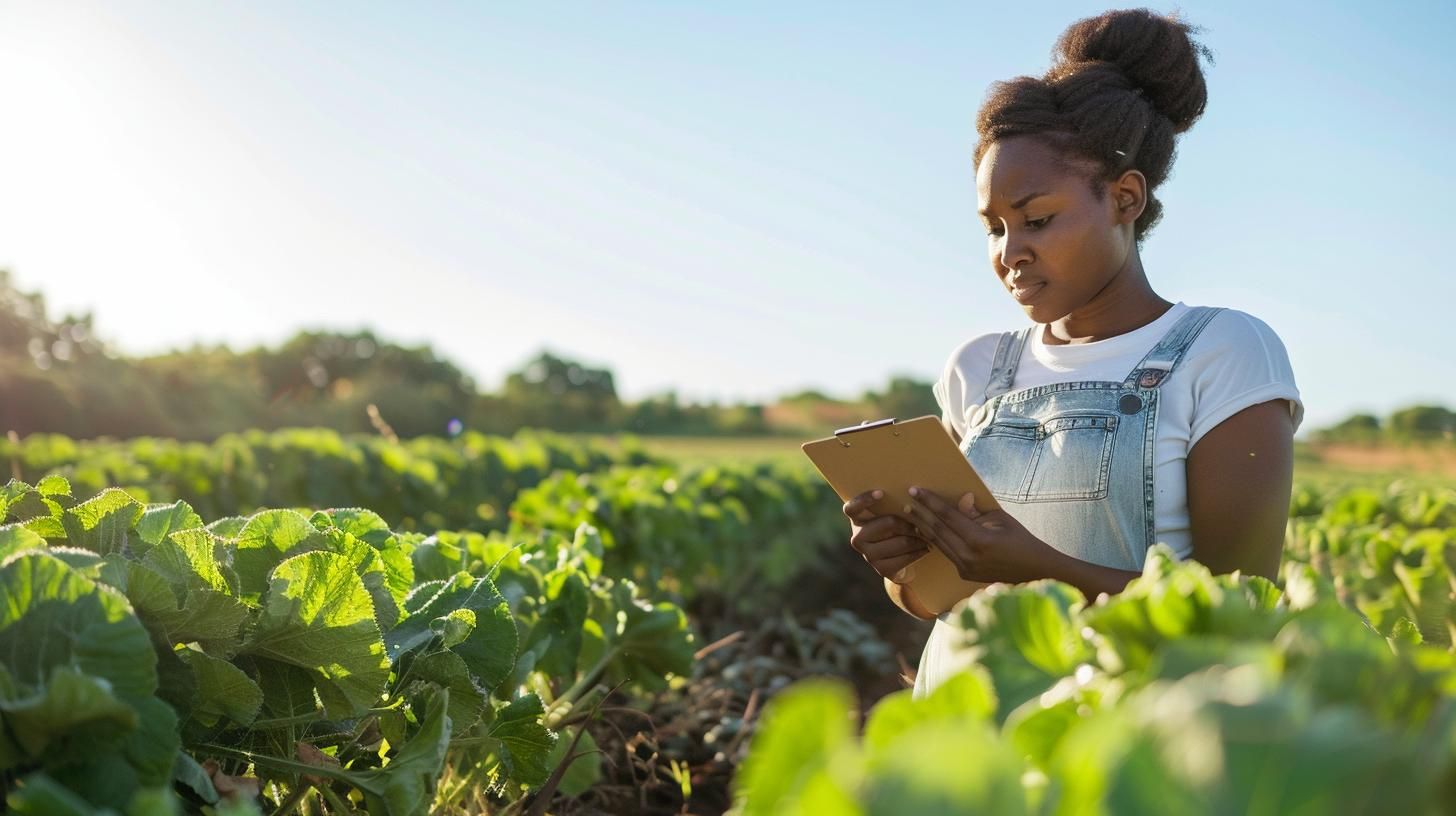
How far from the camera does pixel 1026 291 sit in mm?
2242

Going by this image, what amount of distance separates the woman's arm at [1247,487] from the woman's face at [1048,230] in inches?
17.0

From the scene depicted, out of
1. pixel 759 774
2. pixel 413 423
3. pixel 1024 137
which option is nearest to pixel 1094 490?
pixel 1024 137

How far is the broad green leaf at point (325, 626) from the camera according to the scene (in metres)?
1.39

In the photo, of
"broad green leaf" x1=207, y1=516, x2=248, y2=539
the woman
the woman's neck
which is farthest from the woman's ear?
"broad green leaf" x1=207, y1=516, x2=248, y2=539

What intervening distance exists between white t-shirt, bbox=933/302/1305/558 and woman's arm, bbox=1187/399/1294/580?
28 millimetres

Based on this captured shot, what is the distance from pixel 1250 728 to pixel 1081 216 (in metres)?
1.77

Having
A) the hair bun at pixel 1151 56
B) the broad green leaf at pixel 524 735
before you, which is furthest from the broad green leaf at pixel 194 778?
the hair bun at pixel 1151 56

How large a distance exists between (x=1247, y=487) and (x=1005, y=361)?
2.16ft

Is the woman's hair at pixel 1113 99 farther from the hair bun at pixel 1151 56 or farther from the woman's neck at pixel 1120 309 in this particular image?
the woman's neck at pixel 1120 309

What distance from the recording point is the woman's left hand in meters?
1.94

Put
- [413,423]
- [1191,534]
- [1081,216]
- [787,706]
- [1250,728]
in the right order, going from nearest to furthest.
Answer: [1250,728], [787,706], [1191,534], [1081,216], [413,423]

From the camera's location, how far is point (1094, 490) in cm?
211

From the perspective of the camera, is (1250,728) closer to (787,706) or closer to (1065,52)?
(787,706)

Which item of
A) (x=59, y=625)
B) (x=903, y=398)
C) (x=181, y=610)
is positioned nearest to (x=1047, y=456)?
(x=181, y=610)
